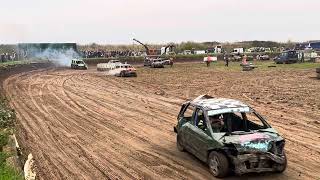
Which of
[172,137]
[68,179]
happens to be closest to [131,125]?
[172,137]

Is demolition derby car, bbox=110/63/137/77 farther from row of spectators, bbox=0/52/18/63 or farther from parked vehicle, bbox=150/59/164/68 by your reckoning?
row of spectators, bbox=0/52/18/63

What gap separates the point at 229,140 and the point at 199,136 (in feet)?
3.87

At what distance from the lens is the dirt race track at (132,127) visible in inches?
433

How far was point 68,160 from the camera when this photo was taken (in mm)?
12094

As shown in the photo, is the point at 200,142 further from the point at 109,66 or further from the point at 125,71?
the point at 109,66

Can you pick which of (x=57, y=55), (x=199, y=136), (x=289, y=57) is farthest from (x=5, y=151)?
(x=57, y=55)

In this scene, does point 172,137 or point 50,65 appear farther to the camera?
point 50,65

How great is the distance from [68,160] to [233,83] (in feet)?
73.9

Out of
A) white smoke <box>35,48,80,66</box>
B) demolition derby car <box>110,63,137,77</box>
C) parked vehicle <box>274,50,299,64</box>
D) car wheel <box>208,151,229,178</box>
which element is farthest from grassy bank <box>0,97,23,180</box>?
white smoke <box>35,48,80,66</box>

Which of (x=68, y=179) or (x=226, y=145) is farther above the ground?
(x=226, y=145)

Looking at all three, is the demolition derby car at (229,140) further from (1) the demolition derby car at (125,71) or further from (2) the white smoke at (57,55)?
(2) the white smoke at (57,55)

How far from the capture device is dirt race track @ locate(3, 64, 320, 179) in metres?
11.0

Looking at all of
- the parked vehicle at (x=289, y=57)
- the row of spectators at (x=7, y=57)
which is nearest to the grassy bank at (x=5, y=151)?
the parked vehicle at (x=289, y=57)

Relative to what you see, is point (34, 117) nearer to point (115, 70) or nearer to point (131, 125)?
point (131, 125)
